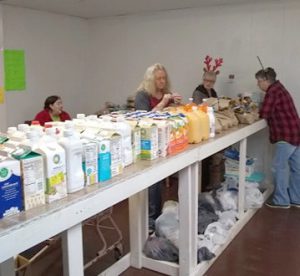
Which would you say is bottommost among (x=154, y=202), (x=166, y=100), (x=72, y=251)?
(x=154, y=202)

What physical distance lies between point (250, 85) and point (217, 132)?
5.80 ft

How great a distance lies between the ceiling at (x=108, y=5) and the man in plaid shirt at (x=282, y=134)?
1.12 meters

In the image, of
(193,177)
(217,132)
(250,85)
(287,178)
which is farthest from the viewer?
(250,85)

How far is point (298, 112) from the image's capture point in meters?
4.16

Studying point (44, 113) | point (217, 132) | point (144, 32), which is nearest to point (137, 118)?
point (217, 132)

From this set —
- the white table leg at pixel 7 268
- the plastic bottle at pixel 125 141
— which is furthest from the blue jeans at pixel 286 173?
the white table leg at pixel 7 268

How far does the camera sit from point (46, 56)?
15.8ft

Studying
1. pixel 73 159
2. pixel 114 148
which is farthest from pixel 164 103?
pixel 73 159

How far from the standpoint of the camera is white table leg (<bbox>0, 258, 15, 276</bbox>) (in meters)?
1.83

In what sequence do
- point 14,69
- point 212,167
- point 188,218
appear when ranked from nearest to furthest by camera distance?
point 188,218, point 212,167, point 14,69

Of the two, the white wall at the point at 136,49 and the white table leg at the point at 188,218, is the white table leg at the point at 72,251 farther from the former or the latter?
the white wall at the point at 136,49

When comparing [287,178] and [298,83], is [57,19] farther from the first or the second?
[287,178]

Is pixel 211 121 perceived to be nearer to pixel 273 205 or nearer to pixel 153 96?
pixel 153 96

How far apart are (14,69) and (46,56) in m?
0.53
